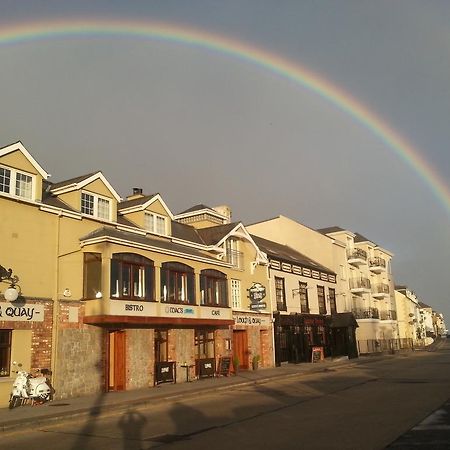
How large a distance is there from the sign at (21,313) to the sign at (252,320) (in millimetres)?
14523

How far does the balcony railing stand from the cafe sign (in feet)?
5.59

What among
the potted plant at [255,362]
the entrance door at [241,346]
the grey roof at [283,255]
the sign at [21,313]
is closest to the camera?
the sign at [21,313]

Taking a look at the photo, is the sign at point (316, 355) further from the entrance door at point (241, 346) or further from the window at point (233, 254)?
the window at point (233, 254)

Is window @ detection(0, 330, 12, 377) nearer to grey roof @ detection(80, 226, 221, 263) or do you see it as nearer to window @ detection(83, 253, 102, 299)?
window @ detection(83, 253, 102, 299)

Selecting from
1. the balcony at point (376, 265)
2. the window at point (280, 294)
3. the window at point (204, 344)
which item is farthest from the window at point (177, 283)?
the balcony at point (376, 265)

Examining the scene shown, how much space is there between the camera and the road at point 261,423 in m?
10.7

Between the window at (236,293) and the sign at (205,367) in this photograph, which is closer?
the sign at (205,367)

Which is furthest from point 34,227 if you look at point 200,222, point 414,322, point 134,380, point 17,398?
point 414,322

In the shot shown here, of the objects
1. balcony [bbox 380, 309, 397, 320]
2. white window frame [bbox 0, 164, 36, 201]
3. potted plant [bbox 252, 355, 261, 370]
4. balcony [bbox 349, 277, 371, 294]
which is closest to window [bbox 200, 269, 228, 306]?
potted plant [bbox 252, 355, 261, 370]

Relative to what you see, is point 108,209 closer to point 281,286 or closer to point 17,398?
point 17,398

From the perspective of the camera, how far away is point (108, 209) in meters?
24.2

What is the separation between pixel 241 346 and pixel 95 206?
1461 centimetres

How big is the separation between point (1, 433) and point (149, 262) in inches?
448

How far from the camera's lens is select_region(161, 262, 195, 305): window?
2465 centimetres
